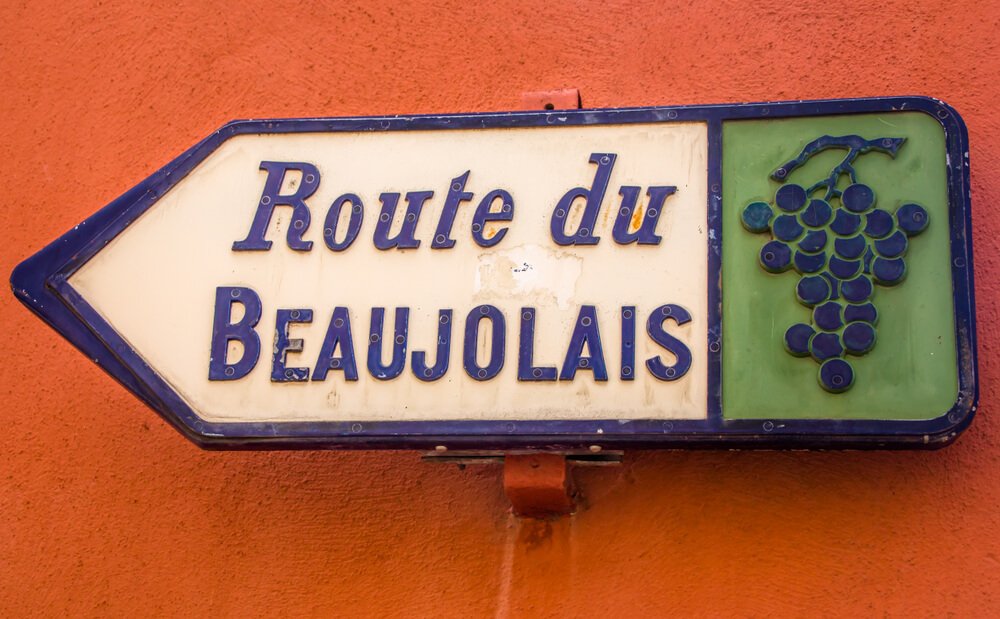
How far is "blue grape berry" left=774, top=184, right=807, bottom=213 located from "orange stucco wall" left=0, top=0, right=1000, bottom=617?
1.96ft

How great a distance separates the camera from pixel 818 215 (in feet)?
13.6

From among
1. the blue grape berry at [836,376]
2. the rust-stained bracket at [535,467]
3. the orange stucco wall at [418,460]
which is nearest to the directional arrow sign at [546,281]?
the blue grape berry at [836,376]

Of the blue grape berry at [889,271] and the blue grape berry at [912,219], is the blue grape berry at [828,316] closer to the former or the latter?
the blue grape berry at [889,271]

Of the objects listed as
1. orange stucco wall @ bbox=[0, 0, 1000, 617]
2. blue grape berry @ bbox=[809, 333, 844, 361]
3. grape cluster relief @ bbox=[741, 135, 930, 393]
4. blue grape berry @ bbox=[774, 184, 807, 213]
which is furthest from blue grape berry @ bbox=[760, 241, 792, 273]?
orange stucco wall @ bbox=[0, 0, 1000, 617]

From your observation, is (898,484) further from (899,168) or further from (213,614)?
(213,614)

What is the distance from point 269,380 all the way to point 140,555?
0.70 meters

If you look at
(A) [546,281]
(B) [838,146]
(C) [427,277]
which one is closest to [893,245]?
(B) [838,146]

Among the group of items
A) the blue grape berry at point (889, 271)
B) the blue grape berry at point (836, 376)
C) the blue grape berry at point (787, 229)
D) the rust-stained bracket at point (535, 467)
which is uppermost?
the blue grape berry at point (787, 229)

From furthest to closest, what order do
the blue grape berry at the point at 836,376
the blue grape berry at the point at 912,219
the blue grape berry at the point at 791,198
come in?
1. the blue grape berry at the point at 791,198
2. the blue grape berry at the point at 912,219
3. the blue grape berry at the point at 836,376

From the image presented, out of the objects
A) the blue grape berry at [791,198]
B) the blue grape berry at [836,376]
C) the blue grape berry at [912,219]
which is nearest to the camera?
the blue grape berry at [836,376]

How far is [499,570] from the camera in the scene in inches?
169

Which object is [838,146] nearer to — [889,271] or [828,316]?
[889,271]

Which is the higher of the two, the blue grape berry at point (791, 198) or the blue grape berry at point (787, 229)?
the blue grape berry at point (791, 198)

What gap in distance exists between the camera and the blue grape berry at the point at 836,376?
3.97 metres
